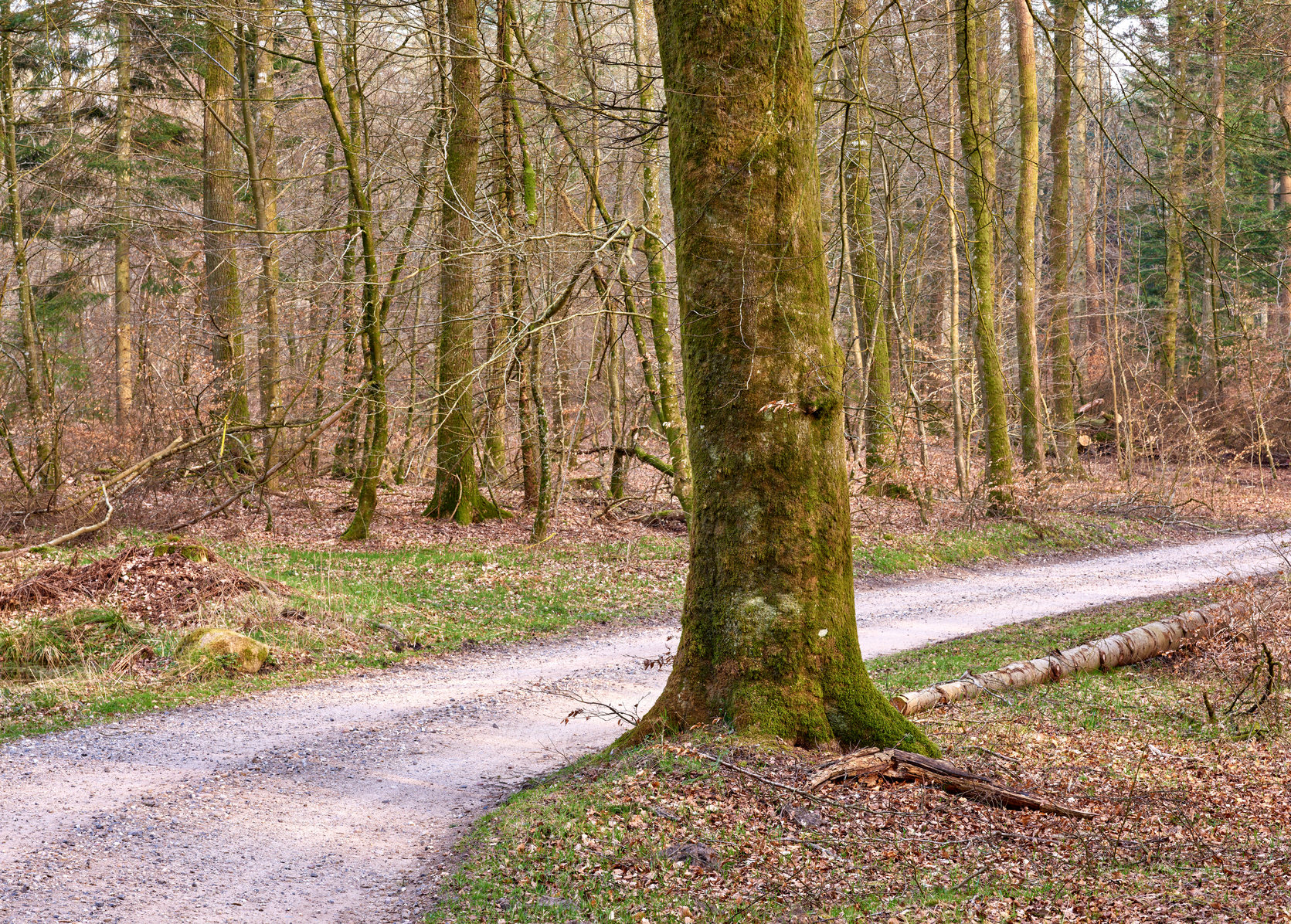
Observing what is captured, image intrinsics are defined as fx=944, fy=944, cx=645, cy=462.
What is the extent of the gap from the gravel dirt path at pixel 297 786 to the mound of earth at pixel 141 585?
186cm

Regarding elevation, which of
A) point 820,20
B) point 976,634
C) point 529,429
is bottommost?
point 976,634

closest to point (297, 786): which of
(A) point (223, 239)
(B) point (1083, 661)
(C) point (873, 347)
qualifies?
(B) point (1083, 661)

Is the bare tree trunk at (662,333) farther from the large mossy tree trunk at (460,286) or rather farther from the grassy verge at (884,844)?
the grassy verge at (884,844)

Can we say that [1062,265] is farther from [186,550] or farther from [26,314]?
[26,314]

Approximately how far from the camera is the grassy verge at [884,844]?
3793mm

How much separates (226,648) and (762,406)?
5.89 meters

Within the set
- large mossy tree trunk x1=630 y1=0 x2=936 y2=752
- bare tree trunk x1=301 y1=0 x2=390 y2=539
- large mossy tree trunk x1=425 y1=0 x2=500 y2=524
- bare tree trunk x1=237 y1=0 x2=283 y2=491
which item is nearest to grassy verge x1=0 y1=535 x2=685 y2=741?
bare tree trunk x1=301 y1=0 x2=390 y2=539

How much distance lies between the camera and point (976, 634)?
10.1 metres

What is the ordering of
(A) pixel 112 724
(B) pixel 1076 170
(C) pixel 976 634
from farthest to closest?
(B) pixel 1076 170, (C) pixel 976 634, (A) pixel 112 724

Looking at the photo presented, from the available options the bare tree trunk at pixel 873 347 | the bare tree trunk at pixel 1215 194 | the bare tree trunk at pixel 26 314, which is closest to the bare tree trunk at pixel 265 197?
the bare tree trunk at pixel 26 314

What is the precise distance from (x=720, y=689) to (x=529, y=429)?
37.0ft

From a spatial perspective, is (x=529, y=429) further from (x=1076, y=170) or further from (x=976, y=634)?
→ (x=1076, y=170)

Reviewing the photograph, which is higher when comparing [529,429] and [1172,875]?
[529,429]

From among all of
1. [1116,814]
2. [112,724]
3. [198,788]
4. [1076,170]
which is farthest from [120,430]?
[1076,170]
